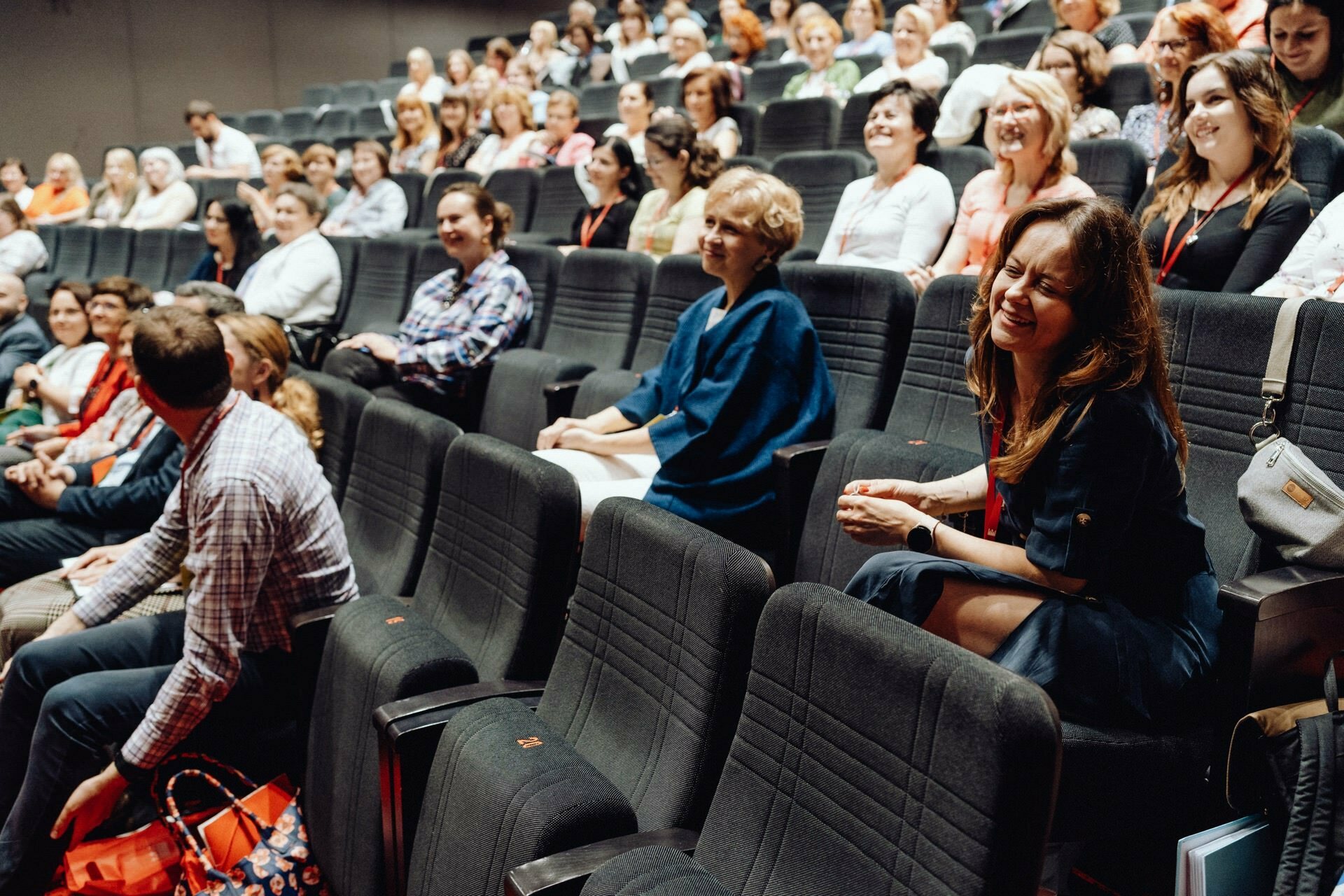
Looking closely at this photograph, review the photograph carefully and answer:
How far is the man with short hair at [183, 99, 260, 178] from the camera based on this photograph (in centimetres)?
571

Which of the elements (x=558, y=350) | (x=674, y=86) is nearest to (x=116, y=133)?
(x=674, y=86)

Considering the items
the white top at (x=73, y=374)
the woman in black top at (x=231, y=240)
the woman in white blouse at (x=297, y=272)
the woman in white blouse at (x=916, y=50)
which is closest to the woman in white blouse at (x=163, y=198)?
the woman in black top at (x=231, y=240)

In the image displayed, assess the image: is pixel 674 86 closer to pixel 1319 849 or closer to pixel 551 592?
pixel 551 592

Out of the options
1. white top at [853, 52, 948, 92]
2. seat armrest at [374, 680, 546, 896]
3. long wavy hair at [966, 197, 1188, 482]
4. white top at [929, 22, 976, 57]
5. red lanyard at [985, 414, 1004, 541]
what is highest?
white top at [929, 22, 976, 57]

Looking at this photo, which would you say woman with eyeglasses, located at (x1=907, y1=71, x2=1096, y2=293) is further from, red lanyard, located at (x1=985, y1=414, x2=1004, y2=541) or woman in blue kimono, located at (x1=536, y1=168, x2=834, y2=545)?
red lanyard, located at (x1=985, y1=414, x2=1004, y2=541)

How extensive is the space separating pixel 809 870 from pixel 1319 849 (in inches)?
16.2

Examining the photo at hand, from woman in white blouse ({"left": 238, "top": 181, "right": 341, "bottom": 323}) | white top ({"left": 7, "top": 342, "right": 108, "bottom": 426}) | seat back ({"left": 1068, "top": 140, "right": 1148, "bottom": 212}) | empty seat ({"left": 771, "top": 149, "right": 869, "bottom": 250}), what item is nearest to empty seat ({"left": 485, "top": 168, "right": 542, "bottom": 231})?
woman in white blouse ({"left": 238, "top": 181, "right": 341, "bottom": 323})

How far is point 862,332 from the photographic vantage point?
1760mm

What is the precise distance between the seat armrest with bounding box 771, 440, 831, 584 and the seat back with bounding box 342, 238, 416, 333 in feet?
5.89

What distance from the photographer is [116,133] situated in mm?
7113

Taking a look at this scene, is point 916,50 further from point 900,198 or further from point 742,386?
point 742,386

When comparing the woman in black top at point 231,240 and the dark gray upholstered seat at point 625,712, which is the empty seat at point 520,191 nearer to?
the woman in black top at point 231,240

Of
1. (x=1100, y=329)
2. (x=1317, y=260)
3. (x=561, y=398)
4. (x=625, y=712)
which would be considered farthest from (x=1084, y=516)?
(x=561, y=398)

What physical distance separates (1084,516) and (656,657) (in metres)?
0.42
